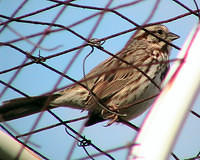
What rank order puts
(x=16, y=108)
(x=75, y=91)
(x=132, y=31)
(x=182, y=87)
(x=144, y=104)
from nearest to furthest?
(x=182, y=87), (x=132, y=31), (x=16, y=108), (x=144, y=104), (x=75, y=91)

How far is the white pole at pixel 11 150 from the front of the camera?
2.37 m

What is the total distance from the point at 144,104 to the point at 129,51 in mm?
660

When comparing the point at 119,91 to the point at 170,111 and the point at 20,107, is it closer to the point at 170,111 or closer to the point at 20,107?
the point at 20,107

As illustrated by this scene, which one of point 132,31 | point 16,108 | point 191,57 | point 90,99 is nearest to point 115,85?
point 90,99

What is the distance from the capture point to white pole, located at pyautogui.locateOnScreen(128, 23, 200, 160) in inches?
68.4

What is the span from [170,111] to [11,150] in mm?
894

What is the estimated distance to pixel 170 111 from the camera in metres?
1.80

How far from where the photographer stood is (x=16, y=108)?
407cm

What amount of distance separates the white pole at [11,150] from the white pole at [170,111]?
2.58 ft

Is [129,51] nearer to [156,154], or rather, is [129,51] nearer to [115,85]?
[115,85]

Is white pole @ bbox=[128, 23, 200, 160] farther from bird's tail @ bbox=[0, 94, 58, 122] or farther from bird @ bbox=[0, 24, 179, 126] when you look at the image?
bird @ bbox=[0, 24, 179, 126]

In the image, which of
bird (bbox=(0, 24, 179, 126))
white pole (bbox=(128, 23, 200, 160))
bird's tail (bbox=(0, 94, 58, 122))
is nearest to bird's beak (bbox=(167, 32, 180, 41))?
bird (bbox=(0, 24, 179, 126))

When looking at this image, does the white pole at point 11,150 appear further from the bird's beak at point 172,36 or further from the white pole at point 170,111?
the bird's beak at point 172,36

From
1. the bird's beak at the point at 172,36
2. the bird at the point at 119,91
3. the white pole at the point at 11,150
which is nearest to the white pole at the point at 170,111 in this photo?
the white pole at the point at 11,150
